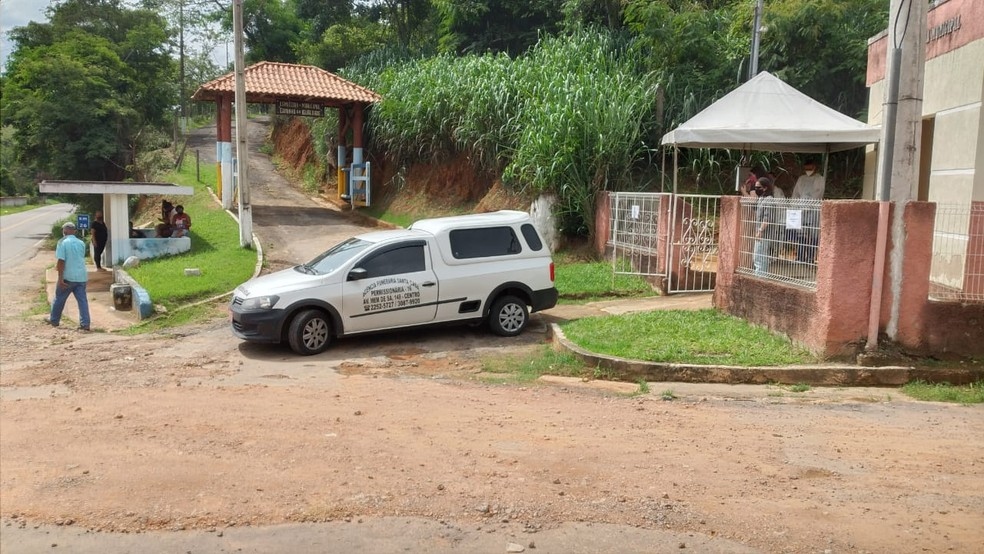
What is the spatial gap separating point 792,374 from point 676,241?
4.59m

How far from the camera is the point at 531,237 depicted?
1096 centimetres

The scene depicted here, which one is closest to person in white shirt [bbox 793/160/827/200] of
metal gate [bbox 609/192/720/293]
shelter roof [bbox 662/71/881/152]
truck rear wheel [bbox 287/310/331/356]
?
shelter roof [bbox 662/71/881/152]

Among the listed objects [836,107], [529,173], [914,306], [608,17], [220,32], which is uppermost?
[220,32]

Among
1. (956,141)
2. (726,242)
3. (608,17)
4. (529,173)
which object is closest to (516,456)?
(726,242)

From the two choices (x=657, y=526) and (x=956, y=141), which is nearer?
(x=657, y=526)

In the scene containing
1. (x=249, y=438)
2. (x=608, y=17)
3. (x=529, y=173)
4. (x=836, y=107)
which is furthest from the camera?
(x=608, y=17)

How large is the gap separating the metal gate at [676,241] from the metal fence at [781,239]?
1.83m

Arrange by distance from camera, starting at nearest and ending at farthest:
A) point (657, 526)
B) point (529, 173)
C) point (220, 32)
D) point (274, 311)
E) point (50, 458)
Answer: point (657, 526), point (50, 458), point (274, 311), point (529, 173), point (220, 32)

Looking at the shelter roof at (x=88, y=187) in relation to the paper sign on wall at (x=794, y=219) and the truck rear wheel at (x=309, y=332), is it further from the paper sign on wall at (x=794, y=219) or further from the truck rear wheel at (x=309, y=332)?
the paper sign on wall at (x=794, y=219)

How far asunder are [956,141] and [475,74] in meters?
12.8

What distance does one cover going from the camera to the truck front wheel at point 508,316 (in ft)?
34.5

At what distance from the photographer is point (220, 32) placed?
46.8 meters

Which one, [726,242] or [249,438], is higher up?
[726,242]

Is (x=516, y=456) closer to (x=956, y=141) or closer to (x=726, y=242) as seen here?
(x=726, y=242)
